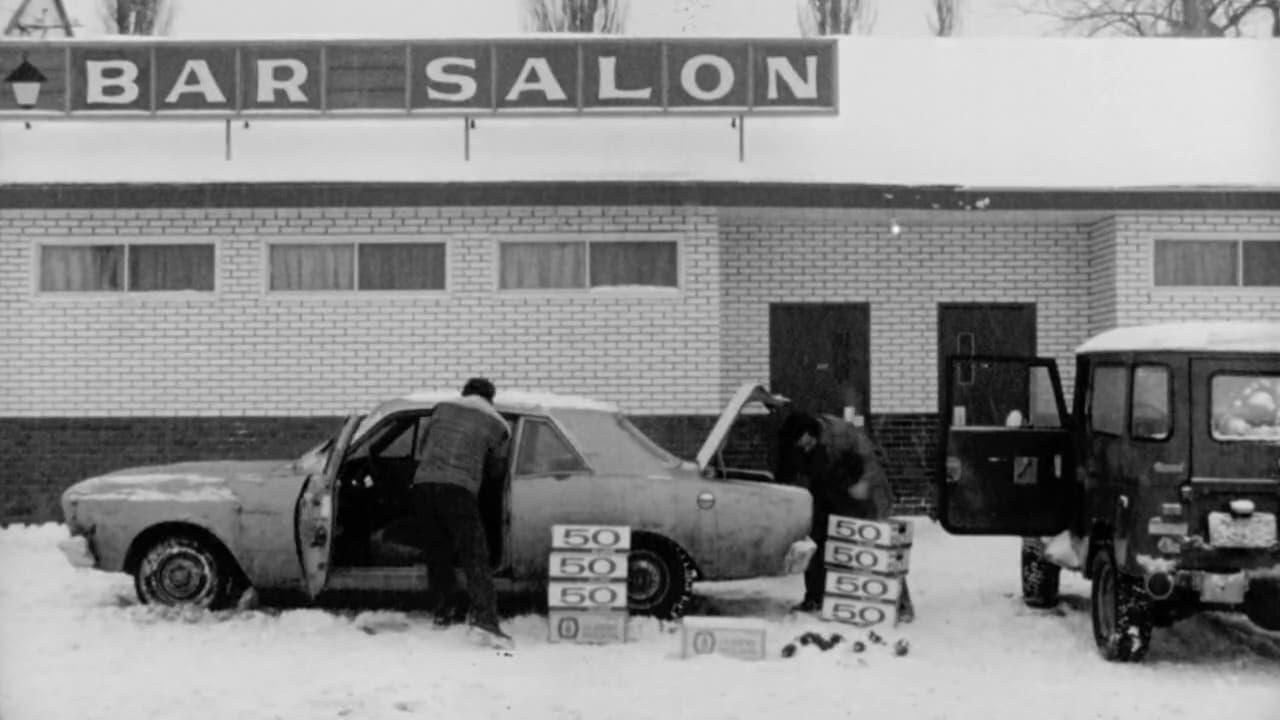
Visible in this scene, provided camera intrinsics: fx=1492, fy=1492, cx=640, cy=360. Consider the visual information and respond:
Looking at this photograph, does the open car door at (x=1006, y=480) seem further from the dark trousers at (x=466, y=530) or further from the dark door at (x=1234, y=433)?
the dark trousers at (x=466, y=530)

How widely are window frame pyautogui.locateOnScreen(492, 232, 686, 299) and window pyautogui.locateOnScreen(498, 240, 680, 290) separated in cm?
1

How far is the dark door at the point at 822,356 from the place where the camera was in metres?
16.3

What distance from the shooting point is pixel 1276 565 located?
8.72m

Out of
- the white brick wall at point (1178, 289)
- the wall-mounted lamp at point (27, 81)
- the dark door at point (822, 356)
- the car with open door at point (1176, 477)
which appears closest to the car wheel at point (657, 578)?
the car with open door at point (1176, 477)

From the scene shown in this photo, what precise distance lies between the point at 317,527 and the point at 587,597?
1.81 meters

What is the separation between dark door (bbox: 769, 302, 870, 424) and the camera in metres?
16.3

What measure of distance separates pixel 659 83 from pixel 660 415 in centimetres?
344

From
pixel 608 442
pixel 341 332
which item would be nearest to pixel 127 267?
pixel 341 332

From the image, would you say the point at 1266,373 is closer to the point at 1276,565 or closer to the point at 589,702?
the point at 1276,565

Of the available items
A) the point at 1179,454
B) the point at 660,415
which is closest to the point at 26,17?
the point at 660,415

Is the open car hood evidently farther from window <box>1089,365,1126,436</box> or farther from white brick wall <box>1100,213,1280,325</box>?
white brick wall <box>1100,213,1280,325</box>

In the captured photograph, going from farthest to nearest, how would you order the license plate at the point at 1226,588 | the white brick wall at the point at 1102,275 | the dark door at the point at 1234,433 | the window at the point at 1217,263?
1. the window at the point at 1217,263
2. the white brick wall at the point at 1102,275
3. the dark door at the point at 1234,433
4. the license plate at the point at 1226,588

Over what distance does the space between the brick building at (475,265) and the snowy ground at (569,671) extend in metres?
4.44

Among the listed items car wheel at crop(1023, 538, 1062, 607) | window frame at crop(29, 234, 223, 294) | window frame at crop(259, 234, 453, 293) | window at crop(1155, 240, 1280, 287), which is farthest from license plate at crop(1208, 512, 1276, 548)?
window frame at crop(29, 234, 223, 294)
